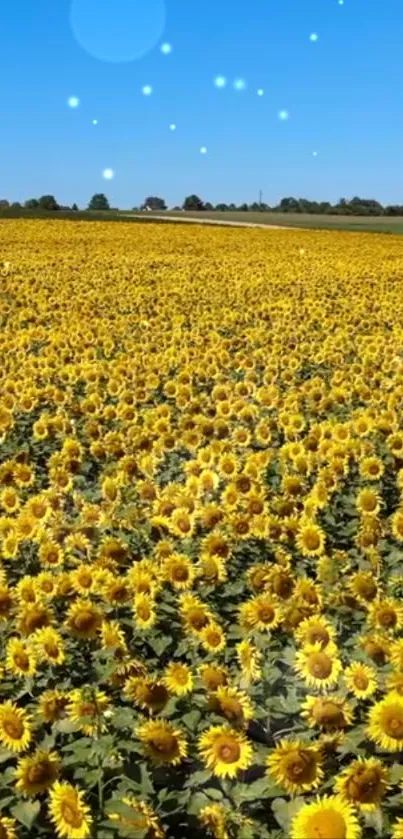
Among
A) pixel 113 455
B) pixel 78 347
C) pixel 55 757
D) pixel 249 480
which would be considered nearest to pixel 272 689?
pixel 55 757

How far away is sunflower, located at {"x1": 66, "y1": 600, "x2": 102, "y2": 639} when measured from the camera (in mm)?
3777

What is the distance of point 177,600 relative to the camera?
427 centimetres

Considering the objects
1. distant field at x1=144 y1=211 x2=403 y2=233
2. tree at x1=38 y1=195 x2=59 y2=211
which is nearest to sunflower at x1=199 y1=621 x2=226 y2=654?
distant field at x1=144 y1=211 x2=403 y2=233

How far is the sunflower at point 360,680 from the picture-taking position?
11.1 ft

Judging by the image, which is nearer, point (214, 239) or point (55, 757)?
point (55, 757)

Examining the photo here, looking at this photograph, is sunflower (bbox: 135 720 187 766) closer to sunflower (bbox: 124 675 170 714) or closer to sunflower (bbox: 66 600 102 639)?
sunflower (bbox: 124 675 170 714)

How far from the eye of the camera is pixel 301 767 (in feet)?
9.80

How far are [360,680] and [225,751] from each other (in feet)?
1.99

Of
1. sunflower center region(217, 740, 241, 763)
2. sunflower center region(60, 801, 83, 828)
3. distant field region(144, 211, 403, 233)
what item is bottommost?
distant field region(144, 211, 403, 233)

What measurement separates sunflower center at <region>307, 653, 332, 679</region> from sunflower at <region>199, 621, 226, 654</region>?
1.80ft

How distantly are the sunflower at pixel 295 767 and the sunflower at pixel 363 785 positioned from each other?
0.33 ft

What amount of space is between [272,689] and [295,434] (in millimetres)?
3872

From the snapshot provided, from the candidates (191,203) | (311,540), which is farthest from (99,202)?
(311,540)

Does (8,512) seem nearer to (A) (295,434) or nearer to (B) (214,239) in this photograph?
(A) (295,434)
